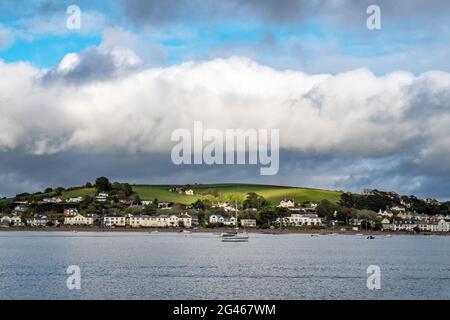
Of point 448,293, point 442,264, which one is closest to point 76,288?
point 448,293

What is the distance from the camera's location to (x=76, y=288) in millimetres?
67188
